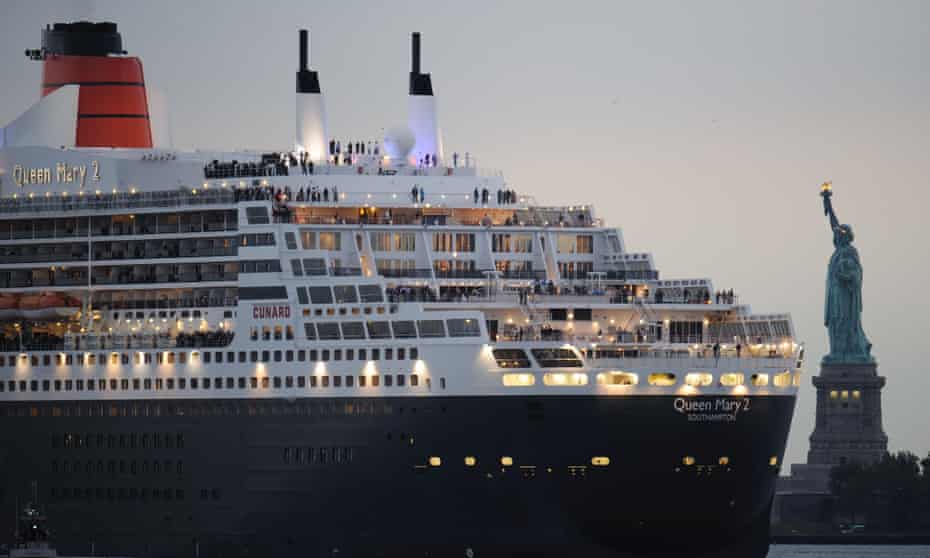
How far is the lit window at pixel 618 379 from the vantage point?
110000 millimetres

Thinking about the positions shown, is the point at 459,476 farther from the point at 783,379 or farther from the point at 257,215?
the point at 257,215

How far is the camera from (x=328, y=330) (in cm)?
11262

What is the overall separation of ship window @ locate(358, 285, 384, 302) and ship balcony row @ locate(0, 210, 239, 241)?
650cm

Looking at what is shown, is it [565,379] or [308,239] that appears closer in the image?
[565,379]

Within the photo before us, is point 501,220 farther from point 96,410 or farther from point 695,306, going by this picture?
point 96,410

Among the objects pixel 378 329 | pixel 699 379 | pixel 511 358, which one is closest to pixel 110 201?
pixel 378 329

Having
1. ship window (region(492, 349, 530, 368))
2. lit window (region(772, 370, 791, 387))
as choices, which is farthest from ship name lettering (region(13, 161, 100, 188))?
lit window (region(772, 370, 791, 387))

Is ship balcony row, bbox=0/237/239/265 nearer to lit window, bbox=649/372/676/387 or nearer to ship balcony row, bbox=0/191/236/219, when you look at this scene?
ship balcony row, bbox=0/191/236/219

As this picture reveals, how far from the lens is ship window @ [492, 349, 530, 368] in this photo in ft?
361

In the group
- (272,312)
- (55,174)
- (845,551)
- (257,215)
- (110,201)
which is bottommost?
(845,551)

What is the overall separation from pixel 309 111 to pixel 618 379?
20476mm

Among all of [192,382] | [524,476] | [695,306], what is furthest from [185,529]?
[695,306]

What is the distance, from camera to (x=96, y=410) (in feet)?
384

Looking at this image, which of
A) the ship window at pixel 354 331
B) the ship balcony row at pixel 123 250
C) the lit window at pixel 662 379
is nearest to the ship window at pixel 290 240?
the ship balcony row at pixel 123 250
